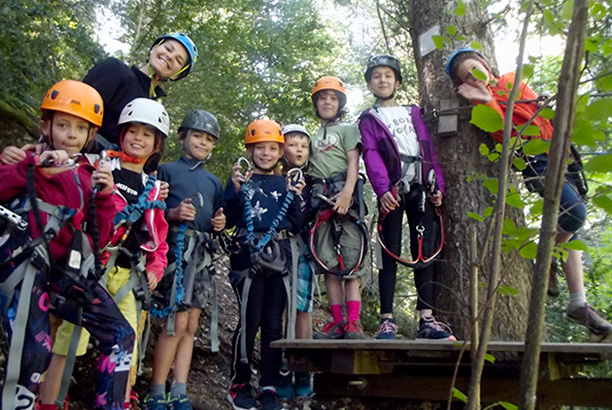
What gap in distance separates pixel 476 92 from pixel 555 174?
388 centimetres

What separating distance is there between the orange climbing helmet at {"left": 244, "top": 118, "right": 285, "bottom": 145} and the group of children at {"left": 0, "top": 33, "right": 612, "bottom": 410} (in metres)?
0.01

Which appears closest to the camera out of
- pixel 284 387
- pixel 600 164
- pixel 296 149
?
pixel 600 164

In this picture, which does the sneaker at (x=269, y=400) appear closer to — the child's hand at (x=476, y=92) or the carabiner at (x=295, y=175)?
the carabiner at (x=295, y=175)

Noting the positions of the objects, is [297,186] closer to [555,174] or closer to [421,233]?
[421,233]

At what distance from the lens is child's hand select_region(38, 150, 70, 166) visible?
331 centimetres

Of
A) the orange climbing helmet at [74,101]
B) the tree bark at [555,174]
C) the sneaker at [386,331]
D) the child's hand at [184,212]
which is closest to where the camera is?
the tree bark at [555,174]

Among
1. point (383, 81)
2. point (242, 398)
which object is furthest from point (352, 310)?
point (383, 81)

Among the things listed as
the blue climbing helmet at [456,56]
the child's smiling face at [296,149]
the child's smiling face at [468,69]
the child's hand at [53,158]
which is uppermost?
the blue climbing helmet at [456,56]

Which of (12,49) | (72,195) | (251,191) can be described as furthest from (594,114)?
(12,49)

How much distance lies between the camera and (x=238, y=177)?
477cm

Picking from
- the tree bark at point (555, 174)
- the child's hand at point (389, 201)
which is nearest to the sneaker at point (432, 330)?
the child's hand at point (389, 201)

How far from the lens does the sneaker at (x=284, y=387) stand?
4.65m

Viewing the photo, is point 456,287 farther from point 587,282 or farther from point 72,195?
point 587,282

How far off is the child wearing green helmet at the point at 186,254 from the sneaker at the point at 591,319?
2857 mm
